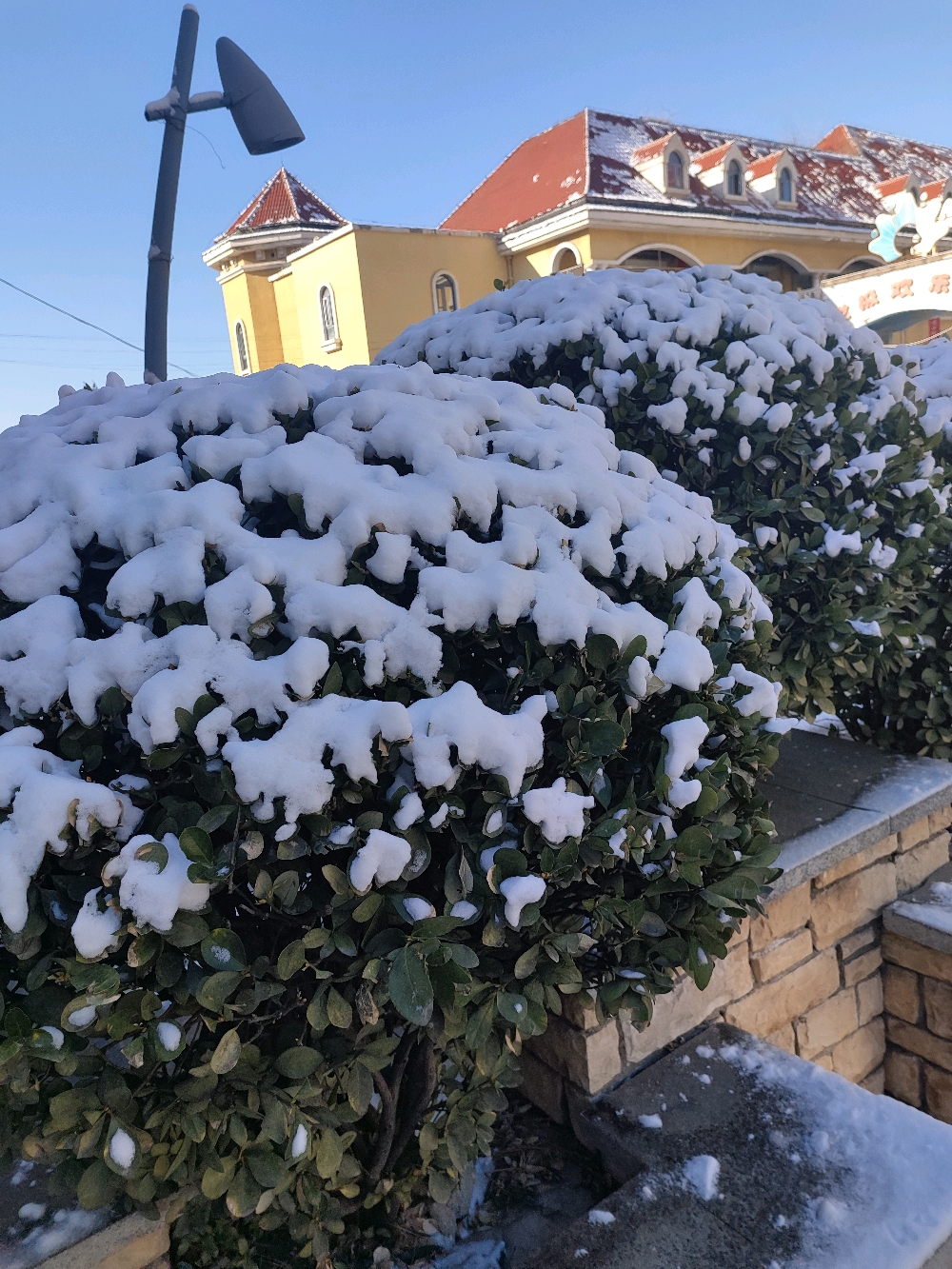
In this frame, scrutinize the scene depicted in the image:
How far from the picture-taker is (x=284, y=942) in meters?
1.53

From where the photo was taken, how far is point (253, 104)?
470 cm

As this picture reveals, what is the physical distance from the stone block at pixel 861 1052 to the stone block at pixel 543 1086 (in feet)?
3.73

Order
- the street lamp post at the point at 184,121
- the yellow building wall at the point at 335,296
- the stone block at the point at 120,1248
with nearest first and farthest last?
the stone block at the point at 120,1248 → the street lamp post at the point at 184,121 → the yellow building wall at the point at 335,296

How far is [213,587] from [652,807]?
3.08 ft

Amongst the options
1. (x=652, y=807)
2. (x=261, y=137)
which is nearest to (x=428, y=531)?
(x=652, y=807)

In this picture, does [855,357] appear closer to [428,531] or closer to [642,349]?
[642,349]

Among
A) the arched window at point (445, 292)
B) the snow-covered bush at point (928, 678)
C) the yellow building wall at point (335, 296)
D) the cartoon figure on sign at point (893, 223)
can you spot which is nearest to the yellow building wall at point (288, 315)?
the yellow building wall at point (335, 296)

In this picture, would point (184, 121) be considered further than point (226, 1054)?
Yes

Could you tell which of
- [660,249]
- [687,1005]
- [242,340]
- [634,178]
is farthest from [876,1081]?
[242,340]

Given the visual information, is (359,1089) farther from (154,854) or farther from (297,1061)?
(154,854)

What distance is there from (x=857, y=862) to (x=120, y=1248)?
240 cm

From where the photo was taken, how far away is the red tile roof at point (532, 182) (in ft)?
56.6

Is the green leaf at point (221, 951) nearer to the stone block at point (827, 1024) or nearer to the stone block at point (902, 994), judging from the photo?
the stone block at point (827, 1024)

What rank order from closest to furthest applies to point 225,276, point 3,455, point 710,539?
point 3,455 < point 710,539 < point 225,276
